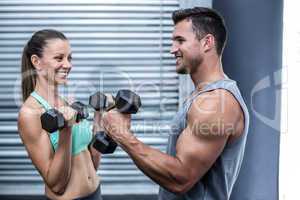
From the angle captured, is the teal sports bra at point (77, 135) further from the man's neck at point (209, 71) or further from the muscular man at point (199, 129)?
the man's neck at point (209, 71)

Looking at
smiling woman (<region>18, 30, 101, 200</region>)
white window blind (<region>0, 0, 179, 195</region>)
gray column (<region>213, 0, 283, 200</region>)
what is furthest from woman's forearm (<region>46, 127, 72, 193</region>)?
gray column (<region>213, 0, 283, 200</region>)

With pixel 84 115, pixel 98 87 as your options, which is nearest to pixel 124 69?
pixel 98 87

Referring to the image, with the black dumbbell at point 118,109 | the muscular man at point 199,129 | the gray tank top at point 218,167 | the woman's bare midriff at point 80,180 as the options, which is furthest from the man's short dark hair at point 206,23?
the woman's bare midriff at point 80,180

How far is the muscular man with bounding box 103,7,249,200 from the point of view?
1.33 m

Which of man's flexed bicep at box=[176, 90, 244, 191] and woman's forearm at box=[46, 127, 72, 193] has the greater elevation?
man's flexed bicep at box=[176, 90, 244, 191]

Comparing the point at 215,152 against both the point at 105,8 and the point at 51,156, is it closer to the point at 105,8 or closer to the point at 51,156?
the point at 51,156

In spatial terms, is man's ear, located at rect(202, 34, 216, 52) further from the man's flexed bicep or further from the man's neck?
the man's flexed bicep

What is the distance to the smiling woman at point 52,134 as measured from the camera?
5.16ft

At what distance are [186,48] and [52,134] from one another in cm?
A: 59

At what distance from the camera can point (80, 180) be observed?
1.70 metres

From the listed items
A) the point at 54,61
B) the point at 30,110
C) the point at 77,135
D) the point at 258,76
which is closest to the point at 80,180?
the point at 77,135

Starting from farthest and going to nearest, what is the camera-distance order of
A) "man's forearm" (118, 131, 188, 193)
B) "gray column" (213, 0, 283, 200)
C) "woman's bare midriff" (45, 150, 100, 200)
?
"gray column" (213, 0, 283, 200) < "woman's bare midriff" (45, 150, 100, 200) < "man's forearm" (118, 131, 188, 193)

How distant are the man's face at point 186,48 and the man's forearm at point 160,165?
1.03 feet

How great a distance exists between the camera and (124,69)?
7.87 feet
